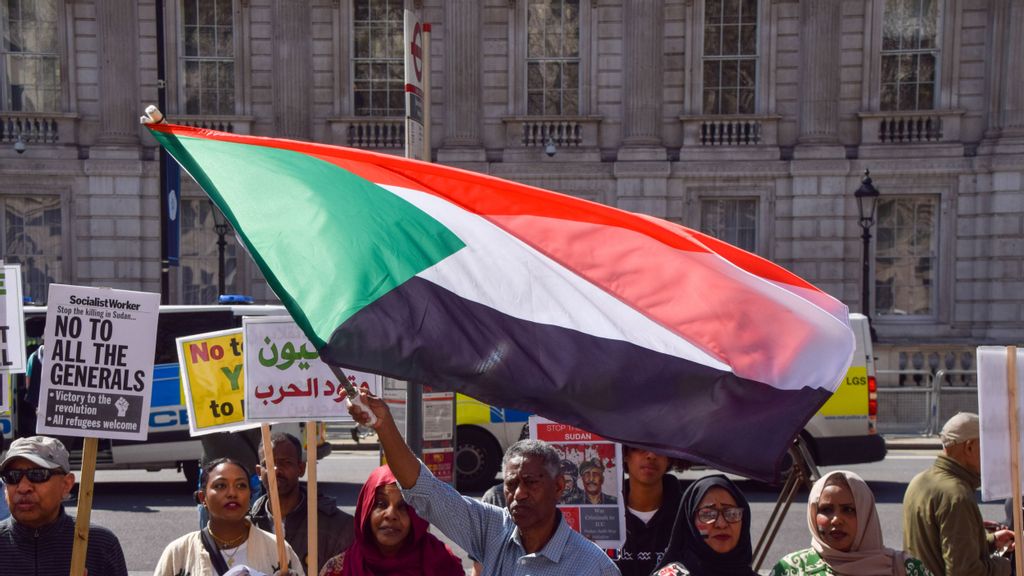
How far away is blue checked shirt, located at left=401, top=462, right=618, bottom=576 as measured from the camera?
3.68 metres

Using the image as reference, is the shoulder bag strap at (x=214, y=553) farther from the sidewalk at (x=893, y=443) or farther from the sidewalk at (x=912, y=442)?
the sidewalk at (x=912, y=442)

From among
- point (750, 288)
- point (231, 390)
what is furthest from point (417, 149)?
point (750, 288)

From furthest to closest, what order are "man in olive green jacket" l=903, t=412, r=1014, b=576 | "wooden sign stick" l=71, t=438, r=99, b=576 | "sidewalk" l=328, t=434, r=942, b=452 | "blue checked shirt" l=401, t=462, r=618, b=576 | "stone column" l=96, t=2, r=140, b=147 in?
1. "stone column" l=96, t=2, r=140, b=147
2. "sidewalk" l=328, t=434, r=942, b=452
3. "man in olive green jacket" l=903, t=412, r=1014, b=576
4. "wooden sign stick" l=71, t=438, r=99, b=576
5. "blue checked shirt" l=401, t=462, r=618, b=576

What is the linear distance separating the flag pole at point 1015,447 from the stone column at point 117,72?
21785 millimetres

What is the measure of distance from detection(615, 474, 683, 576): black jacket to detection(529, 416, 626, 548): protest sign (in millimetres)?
104

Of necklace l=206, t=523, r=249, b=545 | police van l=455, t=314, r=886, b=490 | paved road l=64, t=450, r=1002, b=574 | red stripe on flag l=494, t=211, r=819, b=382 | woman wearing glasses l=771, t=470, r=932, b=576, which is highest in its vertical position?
red stripe on flag l=494, t=211, r=819, b=382

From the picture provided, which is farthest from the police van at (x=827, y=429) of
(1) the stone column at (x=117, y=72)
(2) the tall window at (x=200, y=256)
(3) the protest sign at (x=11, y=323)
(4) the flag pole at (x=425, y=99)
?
(1) the stone column at (x=117, y=72)

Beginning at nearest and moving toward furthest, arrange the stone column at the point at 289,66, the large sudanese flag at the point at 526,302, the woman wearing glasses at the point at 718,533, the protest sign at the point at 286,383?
the large sudanese flag at the point at 526,302 < the woman wearing glasses at the point at 718,533 < the protest sign at the point at 286,383 < the stone column at the point at 289,66

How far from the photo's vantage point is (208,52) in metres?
24.4

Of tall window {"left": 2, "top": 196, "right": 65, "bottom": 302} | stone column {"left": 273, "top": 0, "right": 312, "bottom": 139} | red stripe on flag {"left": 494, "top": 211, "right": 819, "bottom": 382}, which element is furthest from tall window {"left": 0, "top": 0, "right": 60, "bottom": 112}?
red stripe on flag {"left": 494, "top": 211, "right": 819, "bottom": 382}

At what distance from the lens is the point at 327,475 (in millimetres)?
14781

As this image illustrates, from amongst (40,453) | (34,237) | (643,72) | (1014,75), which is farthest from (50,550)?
(1014,75)

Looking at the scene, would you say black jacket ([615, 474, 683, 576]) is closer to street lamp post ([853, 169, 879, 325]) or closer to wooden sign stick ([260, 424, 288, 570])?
wooden sign stick ([260, 424, 288, 570])

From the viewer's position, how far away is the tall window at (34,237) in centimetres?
2389
